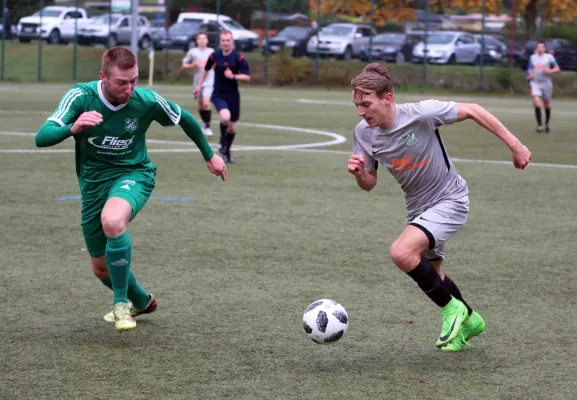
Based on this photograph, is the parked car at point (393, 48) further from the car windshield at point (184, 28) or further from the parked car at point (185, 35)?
the car windshield at point (184, 28)

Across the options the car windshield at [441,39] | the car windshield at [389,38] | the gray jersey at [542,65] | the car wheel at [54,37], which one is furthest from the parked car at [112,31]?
the gray jersey at [542,65]

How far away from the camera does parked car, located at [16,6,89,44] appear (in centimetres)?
4194

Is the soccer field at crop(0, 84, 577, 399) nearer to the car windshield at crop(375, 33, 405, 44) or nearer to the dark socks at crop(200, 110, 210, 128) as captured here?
the dark socks at crop(200, 110, 210, 128)

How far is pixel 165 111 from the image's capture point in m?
6.57

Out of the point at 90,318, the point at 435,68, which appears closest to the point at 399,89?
the point at 435,68

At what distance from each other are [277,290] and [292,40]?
116ft

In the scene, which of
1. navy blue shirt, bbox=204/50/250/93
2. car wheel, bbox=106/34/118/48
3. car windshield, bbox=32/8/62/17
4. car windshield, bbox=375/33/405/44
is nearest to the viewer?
navy blue shirt, bbox=204/50/250/93

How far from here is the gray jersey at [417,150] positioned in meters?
6.12

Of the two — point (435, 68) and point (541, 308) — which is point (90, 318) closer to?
point (541, 308)

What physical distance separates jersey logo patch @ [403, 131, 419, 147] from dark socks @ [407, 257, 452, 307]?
2.38 feet

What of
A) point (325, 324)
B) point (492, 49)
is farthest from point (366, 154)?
point (492, 49)

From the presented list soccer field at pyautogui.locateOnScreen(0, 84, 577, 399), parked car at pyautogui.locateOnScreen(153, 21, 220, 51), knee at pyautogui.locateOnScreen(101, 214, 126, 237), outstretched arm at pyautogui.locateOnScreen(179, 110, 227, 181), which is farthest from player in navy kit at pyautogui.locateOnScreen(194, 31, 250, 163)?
parked car at pyautogui.locateOnScreen(153, 21, 220, 51)

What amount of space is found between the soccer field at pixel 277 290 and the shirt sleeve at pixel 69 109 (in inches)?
54.1

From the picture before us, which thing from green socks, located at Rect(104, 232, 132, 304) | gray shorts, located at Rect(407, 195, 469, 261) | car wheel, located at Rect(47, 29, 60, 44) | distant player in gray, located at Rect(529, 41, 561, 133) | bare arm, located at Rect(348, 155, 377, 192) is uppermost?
bare arm, located at Rect(348, 155, 377, 192)
